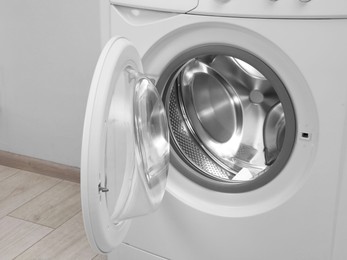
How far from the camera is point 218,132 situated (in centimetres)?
118

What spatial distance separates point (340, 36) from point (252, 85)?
0.29 meters

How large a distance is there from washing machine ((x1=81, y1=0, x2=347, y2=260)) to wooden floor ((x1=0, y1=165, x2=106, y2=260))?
10.7 inches

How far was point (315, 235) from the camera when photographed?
0.97 metres

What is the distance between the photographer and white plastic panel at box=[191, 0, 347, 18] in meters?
0.84

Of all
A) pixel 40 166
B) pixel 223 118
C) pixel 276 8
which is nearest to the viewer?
pixel 276 8

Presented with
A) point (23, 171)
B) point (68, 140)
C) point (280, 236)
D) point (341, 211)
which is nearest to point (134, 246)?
point (280, 236)

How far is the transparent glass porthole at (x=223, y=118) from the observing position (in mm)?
1100

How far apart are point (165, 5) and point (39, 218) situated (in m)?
0.86

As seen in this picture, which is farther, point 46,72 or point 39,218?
point 46,72

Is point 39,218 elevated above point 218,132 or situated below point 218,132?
below

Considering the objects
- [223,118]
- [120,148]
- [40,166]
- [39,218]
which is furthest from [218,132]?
[40,166]

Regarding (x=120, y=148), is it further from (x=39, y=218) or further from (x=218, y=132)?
(x=39, y=218)

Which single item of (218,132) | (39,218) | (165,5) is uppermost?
(165,5)

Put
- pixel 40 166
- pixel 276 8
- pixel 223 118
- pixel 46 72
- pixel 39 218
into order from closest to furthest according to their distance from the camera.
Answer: pixel 276 8 < pixel 223 118 < pixel 39 218 < pixel 46 72 < pixel 40 166
